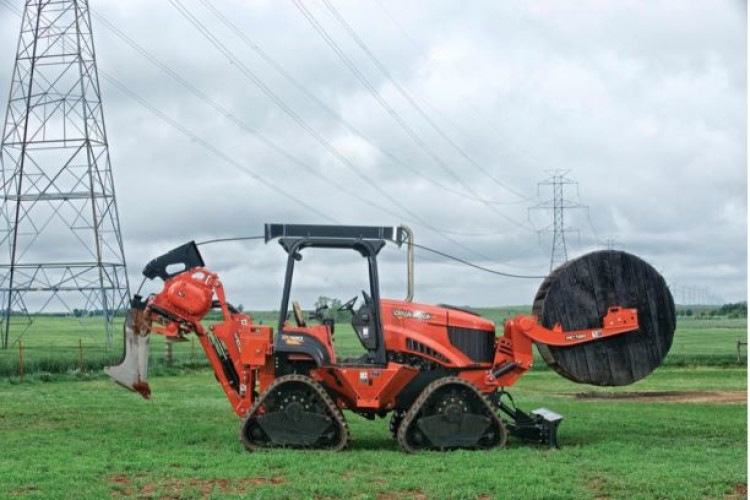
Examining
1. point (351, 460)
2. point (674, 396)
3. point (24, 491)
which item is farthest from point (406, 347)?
point (674, 396)

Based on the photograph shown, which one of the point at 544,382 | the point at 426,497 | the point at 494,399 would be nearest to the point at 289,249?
the point at 494,399

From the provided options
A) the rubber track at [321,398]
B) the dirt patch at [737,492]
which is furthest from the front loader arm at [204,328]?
the dirt patch at [737,492]

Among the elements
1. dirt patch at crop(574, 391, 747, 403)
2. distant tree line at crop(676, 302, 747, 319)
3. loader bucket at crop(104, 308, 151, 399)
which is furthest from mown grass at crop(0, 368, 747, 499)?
distant tree line at crop(676, 302, 747, 319)

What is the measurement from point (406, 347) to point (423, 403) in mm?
874

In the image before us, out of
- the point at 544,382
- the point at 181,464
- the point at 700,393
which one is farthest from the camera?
the point at 544,382

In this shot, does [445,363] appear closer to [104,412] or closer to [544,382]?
[104,412]

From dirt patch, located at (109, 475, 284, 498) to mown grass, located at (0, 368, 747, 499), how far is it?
0.05 feet

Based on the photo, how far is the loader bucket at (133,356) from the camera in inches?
559

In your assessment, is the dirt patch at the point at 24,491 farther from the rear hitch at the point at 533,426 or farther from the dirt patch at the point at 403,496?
the rear hitch at the point at 533,426

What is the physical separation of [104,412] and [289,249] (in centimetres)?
751

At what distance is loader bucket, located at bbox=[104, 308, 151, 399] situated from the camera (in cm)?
1420

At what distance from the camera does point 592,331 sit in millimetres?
13562

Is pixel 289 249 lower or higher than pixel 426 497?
higher

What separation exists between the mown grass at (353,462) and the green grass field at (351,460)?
17mm
